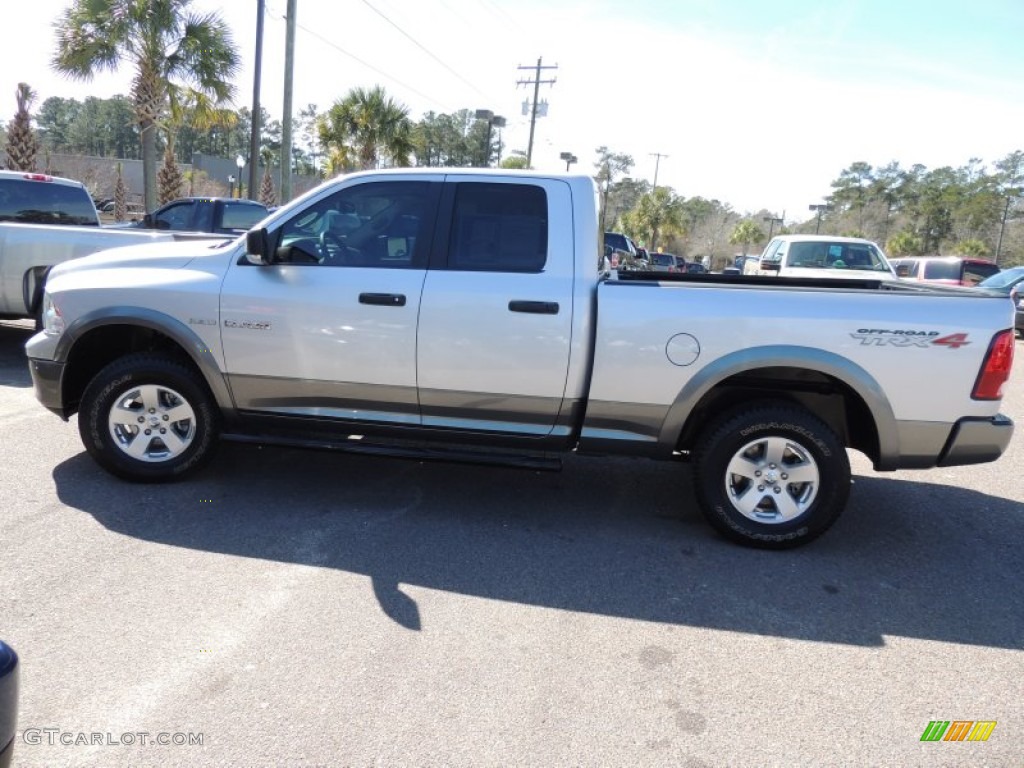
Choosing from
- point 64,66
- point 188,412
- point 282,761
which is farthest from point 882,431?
point 64,66

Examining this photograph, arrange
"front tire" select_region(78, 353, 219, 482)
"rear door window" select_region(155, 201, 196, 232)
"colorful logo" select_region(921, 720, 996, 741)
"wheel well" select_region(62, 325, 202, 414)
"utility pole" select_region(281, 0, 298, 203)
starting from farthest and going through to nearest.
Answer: "utility pole" select_region(281, 0, 298, 203) < "rear door window" select_region(155, 201, 196, 232) < "wheel well" select_region(62, 325, 202, 414) < "front tire" select_region(78, 353, 219, 482) < "colorful logo" select_region(921, 720, 996, 741)

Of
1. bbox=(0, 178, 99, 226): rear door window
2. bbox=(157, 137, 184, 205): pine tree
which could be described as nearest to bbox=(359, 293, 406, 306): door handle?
bbox=(0, 178, 99, 226): rear door window

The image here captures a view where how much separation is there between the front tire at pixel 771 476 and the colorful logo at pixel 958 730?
1411mm

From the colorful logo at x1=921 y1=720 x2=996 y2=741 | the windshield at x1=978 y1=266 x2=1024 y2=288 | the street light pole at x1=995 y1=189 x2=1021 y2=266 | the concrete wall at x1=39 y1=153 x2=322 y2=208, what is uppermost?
the street light pole at x1=995 y1=189 x2=1021 y2=266

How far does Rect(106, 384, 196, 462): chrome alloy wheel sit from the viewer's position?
14.7 ft

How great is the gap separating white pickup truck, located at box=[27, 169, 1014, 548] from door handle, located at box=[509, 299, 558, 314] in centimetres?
1

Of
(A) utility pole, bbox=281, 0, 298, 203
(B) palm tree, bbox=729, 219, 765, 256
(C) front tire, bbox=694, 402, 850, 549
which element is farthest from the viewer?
(B) palm tree, bbox=729, 219, 765, 256

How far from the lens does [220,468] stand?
500 cm

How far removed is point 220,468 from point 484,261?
2417mm

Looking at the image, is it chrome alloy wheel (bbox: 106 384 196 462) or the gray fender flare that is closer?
the gray fender flare

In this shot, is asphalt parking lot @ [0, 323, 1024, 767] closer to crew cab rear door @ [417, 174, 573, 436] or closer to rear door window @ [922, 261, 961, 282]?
crew cab rear door @ [417, 174, 573, 436]

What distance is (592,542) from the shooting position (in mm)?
4121

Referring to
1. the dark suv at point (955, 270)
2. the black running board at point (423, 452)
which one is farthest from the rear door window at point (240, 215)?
the dark suv at point (955, 270)

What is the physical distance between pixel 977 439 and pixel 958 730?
1762mm
